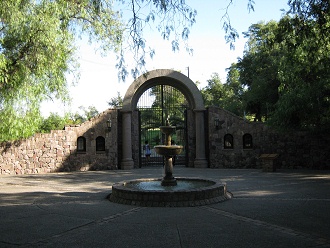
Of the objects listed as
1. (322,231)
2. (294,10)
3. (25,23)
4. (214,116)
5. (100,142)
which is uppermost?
(25,23)

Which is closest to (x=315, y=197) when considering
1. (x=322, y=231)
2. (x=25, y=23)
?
(x=322, y=231)

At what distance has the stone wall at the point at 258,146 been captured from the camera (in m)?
16.2

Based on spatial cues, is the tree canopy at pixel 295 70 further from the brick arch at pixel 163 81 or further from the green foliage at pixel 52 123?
the green foliage at pixel 52 123

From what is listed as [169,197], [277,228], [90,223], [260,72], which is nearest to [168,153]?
[169,197]

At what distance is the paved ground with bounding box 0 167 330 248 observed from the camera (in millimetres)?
4922

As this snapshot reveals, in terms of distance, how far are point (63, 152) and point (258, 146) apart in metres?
10.0

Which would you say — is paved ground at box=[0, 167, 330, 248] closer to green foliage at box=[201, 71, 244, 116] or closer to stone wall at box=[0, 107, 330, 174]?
stone wall at box=[0, 107, 330, 174]

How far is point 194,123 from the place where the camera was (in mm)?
17656

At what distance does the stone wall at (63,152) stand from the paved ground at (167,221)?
22.6 feet

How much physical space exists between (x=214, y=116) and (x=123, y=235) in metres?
12.8

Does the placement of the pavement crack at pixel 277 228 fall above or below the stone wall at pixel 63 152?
below

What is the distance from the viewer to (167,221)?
6.16 meters

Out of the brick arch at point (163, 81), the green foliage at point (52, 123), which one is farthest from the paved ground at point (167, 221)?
the green foliage at point (52, 123)

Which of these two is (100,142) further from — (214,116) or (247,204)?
(247,204)
